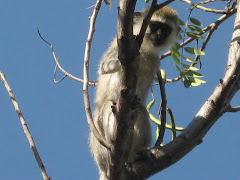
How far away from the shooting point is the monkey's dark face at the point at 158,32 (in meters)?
6.63

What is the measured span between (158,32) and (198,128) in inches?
94.2

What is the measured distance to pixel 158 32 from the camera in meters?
6.74

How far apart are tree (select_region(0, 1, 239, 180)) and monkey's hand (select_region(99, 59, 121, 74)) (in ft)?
4.89

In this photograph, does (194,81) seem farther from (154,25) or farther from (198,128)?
(154,25)

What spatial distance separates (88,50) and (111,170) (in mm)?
1033

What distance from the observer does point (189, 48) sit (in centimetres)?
509

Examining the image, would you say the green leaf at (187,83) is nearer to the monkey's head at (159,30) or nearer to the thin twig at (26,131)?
the monkey's head at (159,30)

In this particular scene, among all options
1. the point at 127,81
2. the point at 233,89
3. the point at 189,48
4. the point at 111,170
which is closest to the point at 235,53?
the point at 233,89

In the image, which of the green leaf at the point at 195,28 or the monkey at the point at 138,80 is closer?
the green leaf at the point at 195,28

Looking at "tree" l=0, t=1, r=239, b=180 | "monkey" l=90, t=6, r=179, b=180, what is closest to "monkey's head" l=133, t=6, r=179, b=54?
"monkey" l=90, t=6, r=179, b=180

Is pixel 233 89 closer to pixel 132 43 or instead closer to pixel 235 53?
pixel 235 53

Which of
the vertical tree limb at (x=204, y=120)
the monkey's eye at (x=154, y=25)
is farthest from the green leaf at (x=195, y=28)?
the monkey's eye at (x=154, y=25)

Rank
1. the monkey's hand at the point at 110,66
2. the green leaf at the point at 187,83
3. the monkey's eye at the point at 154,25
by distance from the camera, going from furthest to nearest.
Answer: the monkey's eye at the point at 154,25
the monkey's hand at the point at 110,66
the green leaf at the point at 187,83

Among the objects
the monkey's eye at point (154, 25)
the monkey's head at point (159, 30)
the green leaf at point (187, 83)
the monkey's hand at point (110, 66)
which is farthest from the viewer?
the monkey's eye at point (154, 25)
